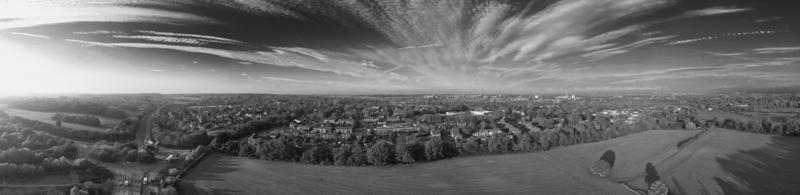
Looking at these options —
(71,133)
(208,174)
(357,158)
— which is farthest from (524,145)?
(71,133)

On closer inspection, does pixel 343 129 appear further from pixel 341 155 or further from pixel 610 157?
pixel 610 157

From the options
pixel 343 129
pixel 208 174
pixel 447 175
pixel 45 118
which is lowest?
pixel 447 175

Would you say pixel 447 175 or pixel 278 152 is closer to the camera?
pixel 447 175

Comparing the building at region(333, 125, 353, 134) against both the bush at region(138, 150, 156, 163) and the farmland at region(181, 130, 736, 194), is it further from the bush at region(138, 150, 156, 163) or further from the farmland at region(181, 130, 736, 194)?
the bush at region(138, 150, 156, 163)

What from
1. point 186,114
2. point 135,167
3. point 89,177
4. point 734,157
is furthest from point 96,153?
point 734,157

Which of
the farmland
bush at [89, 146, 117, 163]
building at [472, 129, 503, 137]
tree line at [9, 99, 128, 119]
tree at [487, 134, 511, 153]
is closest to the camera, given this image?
the farmland

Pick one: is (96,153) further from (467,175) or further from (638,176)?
(638,176)

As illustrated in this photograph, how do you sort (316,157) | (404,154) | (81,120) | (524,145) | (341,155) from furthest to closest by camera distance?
(81,120) → (524,145) → (404,154) → (316,157) → (341,155)

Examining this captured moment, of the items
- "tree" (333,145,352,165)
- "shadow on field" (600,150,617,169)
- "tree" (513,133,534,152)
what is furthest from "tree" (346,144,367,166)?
"shadow on field" (600,150,617,169)
